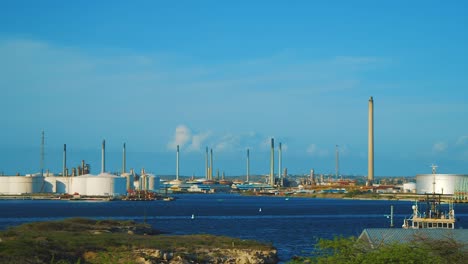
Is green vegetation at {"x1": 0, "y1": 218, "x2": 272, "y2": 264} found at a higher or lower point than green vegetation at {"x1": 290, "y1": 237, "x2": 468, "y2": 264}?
lower

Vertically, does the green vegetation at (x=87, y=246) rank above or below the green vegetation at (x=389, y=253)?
below

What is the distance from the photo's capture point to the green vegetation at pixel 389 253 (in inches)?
1109

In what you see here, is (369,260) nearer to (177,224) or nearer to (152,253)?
(152,253)

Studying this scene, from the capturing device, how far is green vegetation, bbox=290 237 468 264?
2817 cm

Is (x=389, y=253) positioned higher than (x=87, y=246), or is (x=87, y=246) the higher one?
(x=389, y=253)

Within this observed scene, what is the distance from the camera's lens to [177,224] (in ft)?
366

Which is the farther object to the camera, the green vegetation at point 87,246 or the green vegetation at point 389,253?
the green vegetation at point 87,246

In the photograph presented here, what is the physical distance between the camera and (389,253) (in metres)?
28.3

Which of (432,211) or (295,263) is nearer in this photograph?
(295,263)

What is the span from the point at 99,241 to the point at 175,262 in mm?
7473

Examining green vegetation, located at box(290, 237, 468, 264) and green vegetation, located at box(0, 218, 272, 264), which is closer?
green vegetation, located at box(290, 237, 468, 264)

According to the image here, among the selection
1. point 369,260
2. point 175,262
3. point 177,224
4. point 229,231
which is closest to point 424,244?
point 369,260

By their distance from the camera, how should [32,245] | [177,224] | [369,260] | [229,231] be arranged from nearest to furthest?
1. [369,260]
2. [32,245]
3. [229,231]
4. [177,224]

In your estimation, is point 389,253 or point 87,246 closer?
point 389,253
